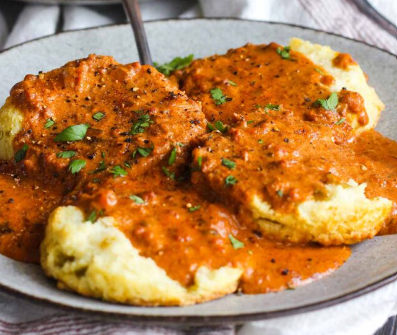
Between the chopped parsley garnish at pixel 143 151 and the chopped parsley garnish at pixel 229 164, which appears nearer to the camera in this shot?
the chopped parsley garnish at pixel 229 164

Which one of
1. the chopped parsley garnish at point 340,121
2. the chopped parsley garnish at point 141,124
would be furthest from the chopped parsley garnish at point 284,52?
the chopped parsley garnish at point 141,124

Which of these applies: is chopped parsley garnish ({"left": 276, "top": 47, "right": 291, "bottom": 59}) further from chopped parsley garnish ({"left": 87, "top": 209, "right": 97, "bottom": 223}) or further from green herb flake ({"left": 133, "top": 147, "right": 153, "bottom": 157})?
chopped parsley garnish ({"left": 87, "top": 209, "right": 97, "bottom": 223})

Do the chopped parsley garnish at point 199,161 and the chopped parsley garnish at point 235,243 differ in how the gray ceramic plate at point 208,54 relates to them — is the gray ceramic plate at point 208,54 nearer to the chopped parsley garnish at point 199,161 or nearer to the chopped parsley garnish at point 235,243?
the chopped parsley garnish at point 235,243

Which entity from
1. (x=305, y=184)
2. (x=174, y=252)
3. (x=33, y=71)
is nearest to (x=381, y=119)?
(x=305, y=184)

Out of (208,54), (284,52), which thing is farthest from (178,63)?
(284,52)

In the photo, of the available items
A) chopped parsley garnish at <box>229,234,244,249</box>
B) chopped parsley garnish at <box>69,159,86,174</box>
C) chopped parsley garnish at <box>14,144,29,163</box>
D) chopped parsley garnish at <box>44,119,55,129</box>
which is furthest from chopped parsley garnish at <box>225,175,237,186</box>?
chopped parsley garnish at <box>14,144,29,163</box>

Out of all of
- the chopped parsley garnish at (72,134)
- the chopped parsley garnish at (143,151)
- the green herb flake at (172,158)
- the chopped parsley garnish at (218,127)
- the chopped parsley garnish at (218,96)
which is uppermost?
the chopped parsley garnish at (218,96)

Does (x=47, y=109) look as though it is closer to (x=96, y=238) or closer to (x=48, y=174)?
(x=48, y=174)
